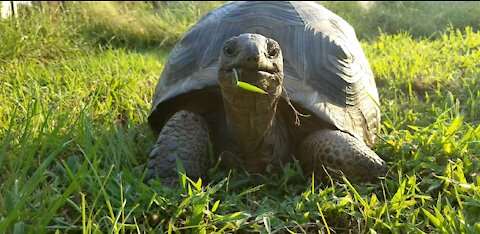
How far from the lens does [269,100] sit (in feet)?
6.51

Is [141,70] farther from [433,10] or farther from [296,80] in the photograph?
[433,10]

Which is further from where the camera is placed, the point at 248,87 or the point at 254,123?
the point at 254,123

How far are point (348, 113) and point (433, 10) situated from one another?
5.34 metres

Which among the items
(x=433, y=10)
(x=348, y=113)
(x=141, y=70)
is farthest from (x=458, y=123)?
(x=433, y=10)

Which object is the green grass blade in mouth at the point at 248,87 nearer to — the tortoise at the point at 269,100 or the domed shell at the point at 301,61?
the tortoise at the point at 269,100

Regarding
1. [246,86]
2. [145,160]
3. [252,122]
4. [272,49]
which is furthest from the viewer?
[145,160]

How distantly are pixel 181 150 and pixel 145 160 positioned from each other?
0.92 ft

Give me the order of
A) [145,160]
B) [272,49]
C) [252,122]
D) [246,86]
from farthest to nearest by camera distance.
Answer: [145,160] → [252,122] → [272,49] → [246,86]

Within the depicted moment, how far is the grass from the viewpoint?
156 cm

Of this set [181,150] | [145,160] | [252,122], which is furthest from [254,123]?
[145,160]

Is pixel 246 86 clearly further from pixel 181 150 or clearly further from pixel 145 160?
pixel 145 160

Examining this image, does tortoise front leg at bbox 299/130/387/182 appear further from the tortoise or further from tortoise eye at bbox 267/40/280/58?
tortoise eye at bbox 267/40/280/58

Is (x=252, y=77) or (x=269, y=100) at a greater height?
(x=252, y=77)

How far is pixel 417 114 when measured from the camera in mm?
2963
